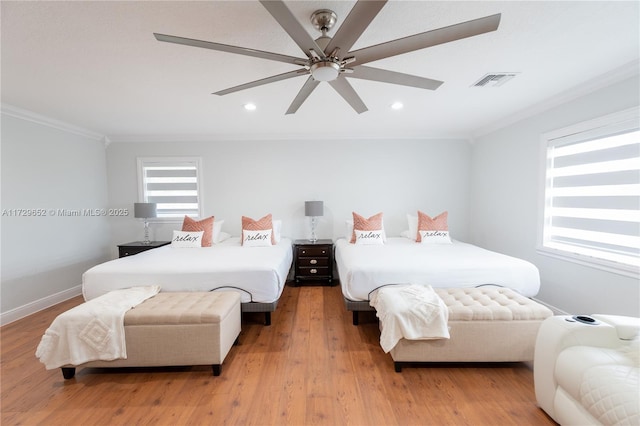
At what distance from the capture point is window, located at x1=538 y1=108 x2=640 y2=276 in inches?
85.7

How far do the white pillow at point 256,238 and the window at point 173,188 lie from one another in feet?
3.99

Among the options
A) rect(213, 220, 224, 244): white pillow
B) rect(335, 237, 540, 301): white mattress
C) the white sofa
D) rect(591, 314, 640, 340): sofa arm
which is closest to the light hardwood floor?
the white sofa

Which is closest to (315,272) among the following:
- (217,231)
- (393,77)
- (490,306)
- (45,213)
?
(217,231)

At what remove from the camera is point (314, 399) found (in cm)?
167

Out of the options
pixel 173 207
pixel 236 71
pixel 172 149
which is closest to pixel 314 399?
pixel 236 71

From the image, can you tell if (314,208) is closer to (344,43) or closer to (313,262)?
(313,262)

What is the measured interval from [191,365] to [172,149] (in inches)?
139

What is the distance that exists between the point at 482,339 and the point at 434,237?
192cm

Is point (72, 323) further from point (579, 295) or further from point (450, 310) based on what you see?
point (579, 295)

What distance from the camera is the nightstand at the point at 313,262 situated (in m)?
3.84

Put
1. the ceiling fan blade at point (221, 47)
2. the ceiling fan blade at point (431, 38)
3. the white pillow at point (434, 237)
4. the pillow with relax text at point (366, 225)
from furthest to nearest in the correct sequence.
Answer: the pillow with relax text at point (366, 225) → the white pillow at point (434, 237) → the ceiling fan blade at point (221, 47) → the ceiling fan blade at point (431, 38)

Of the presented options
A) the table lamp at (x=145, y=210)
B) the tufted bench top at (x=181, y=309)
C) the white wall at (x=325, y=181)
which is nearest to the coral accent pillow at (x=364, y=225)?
the white wall at (x=325, y=181)

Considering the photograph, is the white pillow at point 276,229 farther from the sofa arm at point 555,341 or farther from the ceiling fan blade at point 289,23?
the sofa arm at point 555,341

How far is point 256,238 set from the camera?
144 inches
